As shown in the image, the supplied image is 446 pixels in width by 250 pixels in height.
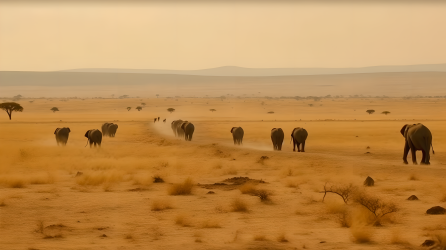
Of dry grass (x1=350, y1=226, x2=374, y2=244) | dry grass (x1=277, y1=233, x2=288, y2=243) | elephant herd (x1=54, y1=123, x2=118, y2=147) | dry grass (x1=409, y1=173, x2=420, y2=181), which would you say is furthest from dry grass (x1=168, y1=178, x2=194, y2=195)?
elephant herd (x1=54, y1=123, x2=118, y2=147)

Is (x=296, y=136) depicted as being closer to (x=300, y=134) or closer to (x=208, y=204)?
(x=300, y=134)

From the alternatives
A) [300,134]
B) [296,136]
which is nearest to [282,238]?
[300,134]

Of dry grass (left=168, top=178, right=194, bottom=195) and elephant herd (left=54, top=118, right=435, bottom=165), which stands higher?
elephant herd (left=54, top=118, right=435, bottom=165)

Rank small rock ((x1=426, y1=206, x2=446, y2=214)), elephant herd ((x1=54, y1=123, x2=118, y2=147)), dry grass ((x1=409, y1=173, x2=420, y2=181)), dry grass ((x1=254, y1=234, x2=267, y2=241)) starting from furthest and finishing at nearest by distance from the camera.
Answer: elephant herd ((x1=54, y1=123, x2=118, y2=147)), dry grass ((x1=409, y1=173, x2=420, y2=181)), small rock ((x1=426, y1=206, x2=446, y2=214)), dry grass ((x1=254, y1=234, x2=267, y2=241))

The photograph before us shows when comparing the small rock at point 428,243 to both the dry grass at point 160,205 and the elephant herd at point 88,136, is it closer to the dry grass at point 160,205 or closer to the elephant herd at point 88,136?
the dry grass at point 160,205

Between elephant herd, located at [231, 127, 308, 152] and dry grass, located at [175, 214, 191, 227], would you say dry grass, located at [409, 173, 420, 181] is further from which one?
elephant herd, located at [231, 127, 308, 152]

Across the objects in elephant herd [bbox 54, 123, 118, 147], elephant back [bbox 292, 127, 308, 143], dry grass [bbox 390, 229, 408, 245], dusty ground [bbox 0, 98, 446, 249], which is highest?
elephant back [bbox 292, 127, 308, 143]

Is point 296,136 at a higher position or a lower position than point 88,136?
higher

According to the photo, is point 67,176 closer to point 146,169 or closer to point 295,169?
point 146,169

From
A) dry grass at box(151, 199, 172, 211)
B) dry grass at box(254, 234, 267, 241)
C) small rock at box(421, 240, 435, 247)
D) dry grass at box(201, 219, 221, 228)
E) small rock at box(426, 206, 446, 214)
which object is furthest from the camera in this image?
dry grass at box(151, 199, 172, 211)

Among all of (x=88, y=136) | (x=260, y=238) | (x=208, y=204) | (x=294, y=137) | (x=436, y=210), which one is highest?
(x=294, y=137)

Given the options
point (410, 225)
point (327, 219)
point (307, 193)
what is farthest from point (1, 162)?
point (410, 225)

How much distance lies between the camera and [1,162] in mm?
25969

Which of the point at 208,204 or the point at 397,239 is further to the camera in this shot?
the point at 208,204
